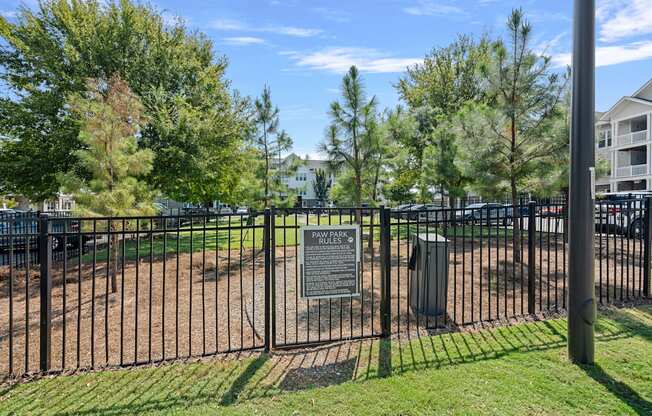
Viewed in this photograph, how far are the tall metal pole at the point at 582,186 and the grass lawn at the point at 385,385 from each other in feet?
1.36

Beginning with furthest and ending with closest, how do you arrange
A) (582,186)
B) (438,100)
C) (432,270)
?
(438,100), (432,270), (582,186)

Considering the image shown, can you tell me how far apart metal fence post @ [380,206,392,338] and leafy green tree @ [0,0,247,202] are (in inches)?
387

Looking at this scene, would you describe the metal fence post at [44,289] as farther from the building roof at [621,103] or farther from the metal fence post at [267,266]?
the building roof at [621,103]

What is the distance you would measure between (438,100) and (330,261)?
913 inches

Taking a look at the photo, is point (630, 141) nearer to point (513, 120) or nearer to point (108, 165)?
point (513, 120)

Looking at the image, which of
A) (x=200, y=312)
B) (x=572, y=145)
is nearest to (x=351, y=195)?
(x=200, y=312)

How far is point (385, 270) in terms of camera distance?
14.7ft

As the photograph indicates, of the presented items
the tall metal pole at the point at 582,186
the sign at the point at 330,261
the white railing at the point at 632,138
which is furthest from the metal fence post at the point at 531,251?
the white railing at the point at 632,138

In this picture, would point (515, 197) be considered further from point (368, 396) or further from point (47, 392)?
point (47, 392)

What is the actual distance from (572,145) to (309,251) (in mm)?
2939

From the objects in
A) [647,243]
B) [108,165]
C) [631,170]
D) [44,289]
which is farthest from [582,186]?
[631,170]

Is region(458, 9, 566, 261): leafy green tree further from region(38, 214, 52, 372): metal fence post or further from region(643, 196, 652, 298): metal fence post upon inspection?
region(38, 214, 52, 372): metal fence post

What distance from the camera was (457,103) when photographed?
2395 centimetres

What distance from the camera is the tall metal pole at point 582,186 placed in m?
3.59
